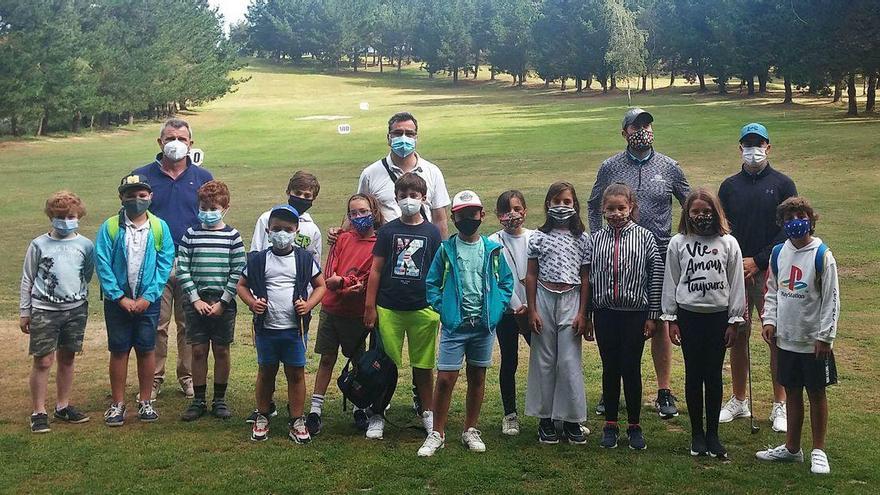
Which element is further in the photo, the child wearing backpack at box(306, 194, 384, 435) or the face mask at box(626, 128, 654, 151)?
the face mask at box(626, 128, 654, 151)

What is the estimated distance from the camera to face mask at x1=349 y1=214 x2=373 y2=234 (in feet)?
23.1

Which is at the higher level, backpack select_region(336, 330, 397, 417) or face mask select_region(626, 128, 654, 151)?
face mask select_region(626, 128, 654, 151)

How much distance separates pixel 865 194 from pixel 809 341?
1805 cm

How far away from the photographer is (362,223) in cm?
707

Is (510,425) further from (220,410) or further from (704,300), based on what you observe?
(220,410)

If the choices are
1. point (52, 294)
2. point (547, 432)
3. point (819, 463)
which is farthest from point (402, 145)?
point (819, 463)

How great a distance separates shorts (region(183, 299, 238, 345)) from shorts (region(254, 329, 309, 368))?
0.53 meters

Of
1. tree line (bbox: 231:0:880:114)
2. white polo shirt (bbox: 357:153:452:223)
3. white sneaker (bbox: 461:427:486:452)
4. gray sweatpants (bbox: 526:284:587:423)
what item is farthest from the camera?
tree line (bbox: 231:0:880:114)

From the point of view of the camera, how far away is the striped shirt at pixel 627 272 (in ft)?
21.6

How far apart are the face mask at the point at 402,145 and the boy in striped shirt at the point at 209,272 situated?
4.39 ft

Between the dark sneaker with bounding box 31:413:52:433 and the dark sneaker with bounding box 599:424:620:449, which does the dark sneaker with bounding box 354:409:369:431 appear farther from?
the dark sneaker with bounding box 31:413:52:433

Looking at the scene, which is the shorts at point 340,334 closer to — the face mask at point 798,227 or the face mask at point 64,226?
the face mask at point 64,226

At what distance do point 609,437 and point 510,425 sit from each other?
0.77 m

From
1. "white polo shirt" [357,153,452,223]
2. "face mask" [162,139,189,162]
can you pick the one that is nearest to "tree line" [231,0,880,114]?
"white polo shirt" [357,153,452,223]
